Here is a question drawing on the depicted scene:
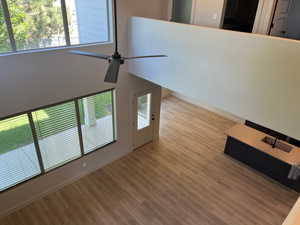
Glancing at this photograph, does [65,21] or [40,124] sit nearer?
[65,21]

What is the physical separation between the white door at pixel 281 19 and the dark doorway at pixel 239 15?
78cm

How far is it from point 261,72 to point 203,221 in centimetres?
332

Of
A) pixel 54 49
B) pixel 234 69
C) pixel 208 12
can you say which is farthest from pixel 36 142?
pixel 208 12

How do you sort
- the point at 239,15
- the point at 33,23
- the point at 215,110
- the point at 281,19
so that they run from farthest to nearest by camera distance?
1. the point at 215,110
2. the point at 239,15
3. the point at 281,19
4. the point at 33,23

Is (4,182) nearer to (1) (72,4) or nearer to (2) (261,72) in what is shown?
(1) (72,4)

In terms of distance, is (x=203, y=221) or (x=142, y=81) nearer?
(x=203, y=221)

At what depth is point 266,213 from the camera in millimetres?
5004

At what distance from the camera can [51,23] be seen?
420 centimetres

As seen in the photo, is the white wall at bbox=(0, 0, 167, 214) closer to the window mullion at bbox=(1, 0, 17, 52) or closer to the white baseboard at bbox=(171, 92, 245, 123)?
the window mullion at bbox=(1, 0, 17, 52)

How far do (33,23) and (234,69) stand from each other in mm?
3575

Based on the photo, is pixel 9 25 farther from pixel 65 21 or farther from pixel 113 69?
pixel 113 69

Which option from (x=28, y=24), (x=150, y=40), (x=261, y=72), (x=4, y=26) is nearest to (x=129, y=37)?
(x=150, y=40)

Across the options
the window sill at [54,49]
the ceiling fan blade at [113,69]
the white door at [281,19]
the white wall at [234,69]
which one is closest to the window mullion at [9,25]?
the window sill at [54,49]

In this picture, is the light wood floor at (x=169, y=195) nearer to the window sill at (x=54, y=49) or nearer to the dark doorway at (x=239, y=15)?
the window sill at (x=54, y=49)
